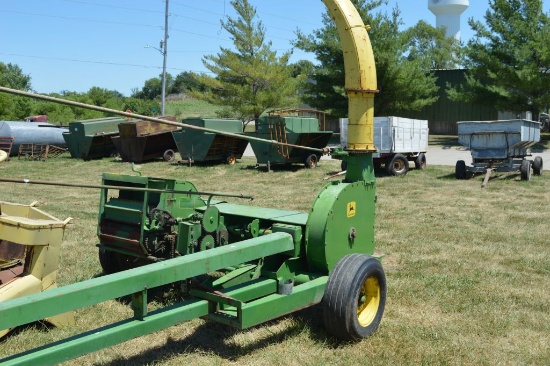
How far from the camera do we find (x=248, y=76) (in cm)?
3397

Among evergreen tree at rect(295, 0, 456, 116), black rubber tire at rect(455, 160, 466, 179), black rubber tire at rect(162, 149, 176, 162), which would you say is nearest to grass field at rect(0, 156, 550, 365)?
black rubber tire at rect(455, 160, 466, 179)

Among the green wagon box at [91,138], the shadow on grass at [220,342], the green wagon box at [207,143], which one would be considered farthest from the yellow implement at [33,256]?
the green wagon box at [91,138]

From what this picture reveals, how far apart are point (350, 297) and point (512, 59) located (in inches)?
985

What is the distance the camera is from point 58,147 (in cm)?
2495

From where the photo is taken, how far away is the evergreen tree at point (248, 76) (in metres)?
33.5

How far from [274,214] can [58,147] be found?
21591 millimetres

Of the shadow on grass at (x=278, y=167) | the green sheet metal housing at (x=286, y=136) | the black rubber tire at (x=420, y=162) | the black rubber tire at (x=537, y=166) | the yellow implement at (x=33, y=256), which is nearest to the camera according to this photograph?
the yellow implement at (x=33, y=256)

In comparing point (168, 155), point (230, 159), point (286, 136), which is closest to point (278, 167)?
point (286, 136)

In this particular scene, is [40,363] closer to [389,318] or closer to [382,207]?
[389,318]

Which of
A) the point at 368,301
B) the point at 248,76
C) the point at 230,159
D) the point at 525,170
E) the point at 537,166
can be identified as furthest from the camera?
the point at 248,76

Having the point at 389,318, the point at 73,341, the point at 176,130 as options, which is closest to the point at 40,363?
the point at 73,341

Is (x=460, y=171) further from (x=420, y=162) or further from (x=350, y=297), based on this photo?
(x=350, y=297)

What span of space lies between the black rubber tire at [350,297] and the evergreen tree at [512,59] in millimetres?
22587

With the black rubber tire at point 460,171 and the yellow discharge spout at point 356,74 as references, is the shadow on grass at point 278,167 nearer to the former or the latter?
the black rubber tire at point 460,171
